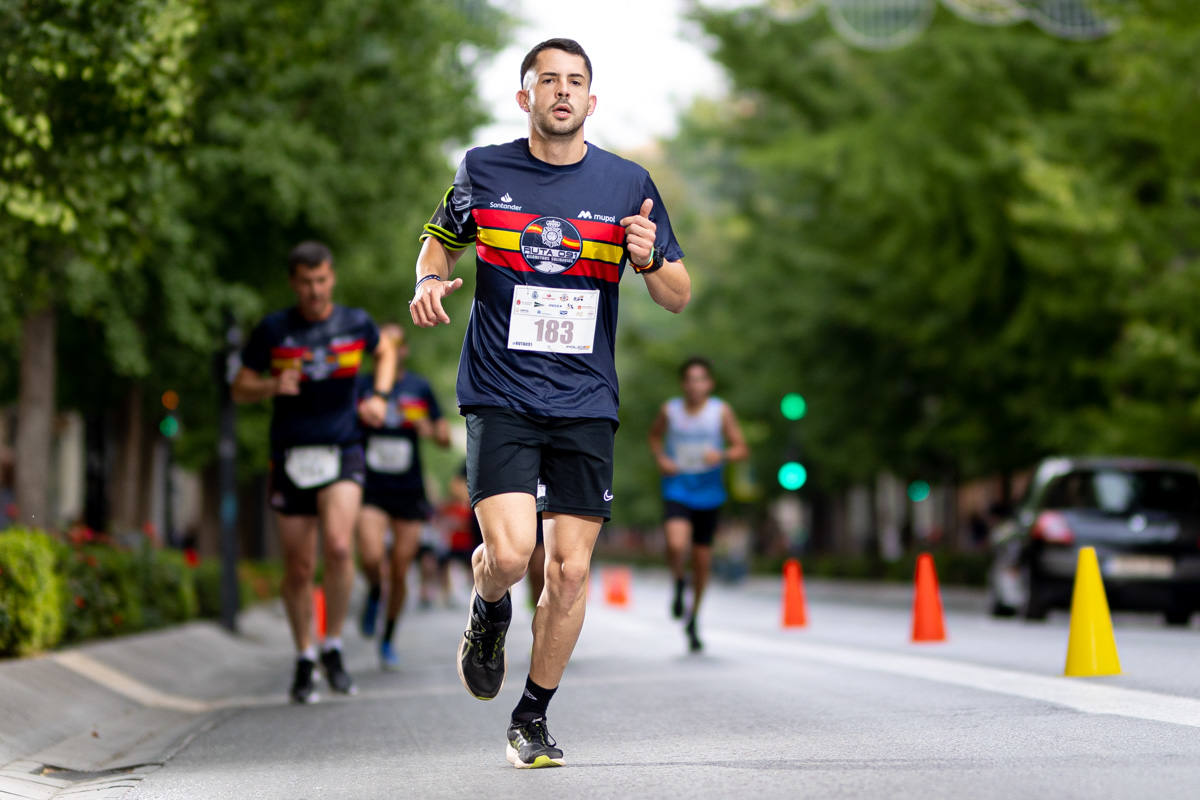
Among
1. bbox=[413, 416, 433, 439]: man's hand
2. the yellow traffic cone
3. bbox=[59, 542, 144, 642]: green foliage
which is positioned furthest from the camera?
bbox=[413, 416, 433, 439]: man's hand

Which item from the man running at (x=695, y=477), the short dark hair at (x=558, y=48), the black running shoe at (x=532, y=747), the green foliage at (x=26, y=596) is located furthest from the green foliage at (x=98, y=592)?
the short dark hair at (x=558, y=48)

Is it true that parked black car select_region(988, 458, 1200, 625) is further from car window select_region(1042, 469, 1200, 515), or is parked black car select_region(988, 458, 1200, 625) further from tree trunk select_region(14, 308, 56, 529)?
tree trunk select_region(14, 308, 56, 529)

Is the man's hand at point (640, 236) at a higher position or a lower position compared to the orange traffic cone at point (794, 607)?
higher

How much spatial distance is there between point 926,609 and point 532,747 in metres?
8.11

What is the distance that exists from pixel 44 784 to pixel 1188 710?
4.58m

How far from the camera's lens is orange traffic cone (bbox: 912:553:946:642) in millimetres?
13991

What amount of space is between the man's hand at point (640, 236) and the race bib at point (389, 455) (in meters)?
6.82

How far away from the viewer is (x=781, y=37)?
31891mm

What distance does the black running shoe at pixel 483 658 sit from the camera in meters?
6.53

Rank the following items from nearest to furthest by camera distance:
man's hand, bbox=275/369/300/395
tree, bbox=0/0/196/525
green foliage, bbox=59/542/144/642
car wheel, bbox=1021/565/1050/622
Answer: tree, bbox=0/0/196/525, man's hand, bbox=275/369/300/395, green foliage, bbox=59/542/144/642, car wheel, bbox=1021/565/1050/622

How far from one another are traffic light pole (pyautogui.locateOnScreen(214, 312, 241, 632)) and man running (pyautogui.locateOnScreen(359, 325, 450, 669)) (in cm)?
402

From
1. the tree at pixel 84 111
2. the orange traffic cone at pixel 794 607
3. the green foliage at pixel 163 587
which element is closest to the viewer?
the tree at pixel 84 111

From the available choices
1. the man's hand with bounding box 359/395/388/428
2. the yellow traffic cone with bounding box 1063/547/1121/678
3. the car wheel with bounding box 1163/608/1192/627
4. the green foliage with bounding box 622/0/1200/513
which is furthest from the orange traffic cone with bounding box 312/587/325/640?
the green foliage with bounding box 622/0/1200/513

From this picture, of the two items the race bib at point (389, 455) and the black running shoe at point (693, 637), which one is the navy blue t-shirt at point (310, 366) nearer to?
the race bib at point (389, 455)
